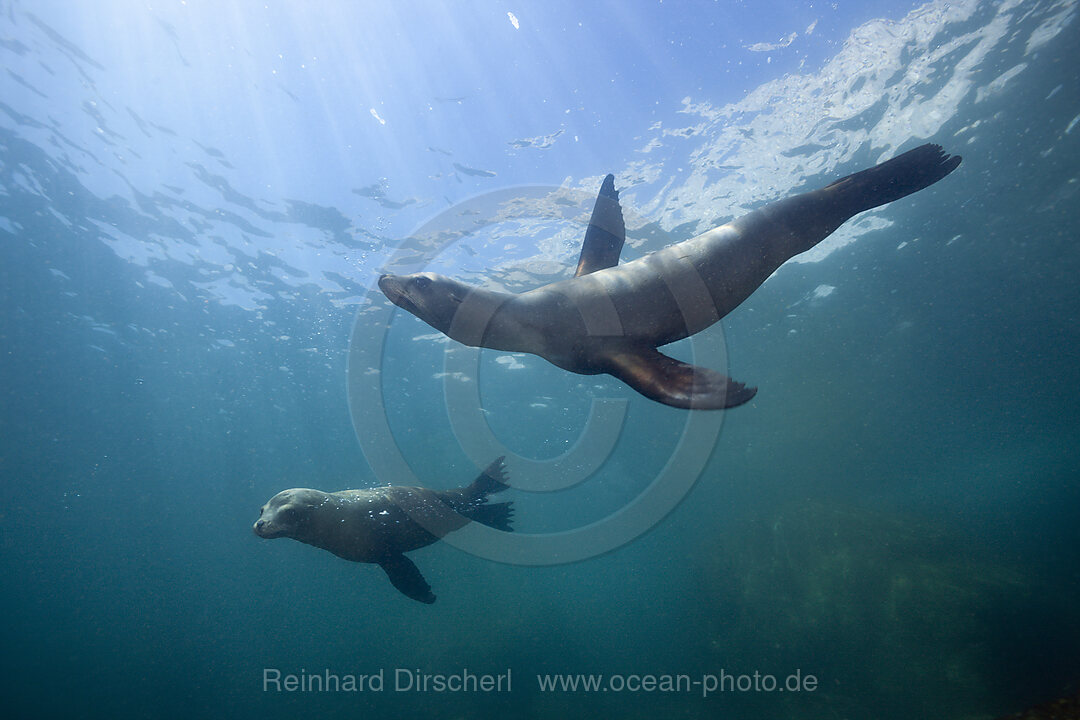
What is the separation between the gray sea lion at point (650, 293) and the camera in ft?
8.53

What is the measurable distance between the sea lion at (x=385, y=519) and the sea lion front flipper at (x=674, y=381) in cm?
431

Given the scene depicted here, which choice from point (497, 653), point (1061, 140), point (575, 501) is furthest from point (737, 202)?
point (575, 501)

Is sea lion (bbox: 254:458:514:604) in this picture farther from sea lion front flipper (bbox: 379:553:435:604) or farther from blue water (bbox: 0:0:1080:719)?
blue water (bbox: 0:0:1080:719)

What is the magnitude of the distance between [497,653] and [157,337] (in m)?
19.9

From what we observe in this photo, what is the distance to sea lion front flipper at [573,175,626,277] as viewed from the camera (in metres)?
3.55

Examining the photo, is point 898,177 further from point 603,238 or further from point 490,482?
point 490,482

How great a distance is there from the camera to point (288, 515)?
4820 mm

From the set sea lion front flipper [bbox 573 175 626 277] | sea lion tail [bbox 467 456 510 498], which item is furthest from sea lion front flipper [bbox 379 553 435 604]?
sea lion front flipper [bbox 573 175 626 277]

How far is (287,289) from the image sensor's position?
48.1 feet

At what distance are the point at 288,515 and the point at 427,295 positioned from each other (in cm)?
377

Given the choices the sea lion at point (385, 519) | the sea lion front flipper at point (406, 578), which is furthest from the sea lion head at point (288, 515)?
the sea lion front flipper at point (406, 578)

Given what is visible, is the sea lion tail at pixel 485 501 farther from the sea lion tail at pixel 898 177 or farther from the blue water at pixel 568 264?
the sea lion tail at pixel 898 177

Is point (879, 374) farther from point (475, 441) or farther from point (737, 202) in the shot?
point (475, 441)

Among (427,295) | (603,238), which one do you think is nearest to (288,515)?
(427,295)
